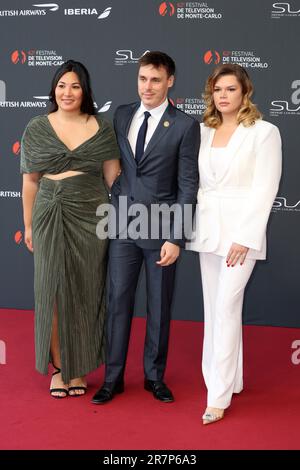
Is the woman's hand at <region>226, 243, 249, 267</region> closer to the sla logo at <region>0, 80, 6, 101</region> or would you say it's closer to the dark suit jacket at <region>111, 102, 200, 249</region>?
the dark suit jacket at <region>111, 102, 200, 249</region>

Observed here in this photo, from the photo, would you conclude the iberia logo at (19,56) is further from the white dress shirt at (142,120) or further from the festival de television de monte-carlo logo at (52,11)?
the white dress shirt at (142,120)

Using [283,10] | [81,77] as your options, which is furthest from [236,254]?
[283,10]

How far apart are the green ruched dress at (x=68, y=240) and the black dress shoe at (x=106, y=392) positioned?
125 millimetres

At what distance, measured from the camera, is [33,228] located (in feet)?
10.5

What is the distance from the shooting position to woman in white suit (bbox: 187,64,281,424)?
9.53 ft

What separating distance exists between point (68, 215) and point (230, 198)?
2.61 feet

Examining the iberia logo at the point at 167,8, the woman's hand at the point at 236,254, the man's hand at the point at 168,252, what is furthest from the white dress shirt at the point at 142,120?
the iberia logo at the point at 167,8

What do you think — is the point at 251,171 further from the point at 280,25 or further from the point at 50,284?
the point at 280,25

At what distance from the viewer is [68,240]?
3158 mm

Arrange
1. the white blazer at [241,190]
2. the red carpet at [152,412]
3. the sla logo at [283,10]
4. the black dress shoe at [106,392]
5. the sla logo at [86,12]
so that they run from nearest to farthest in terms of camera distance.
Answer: the red carpet at [152,412] < the white blazer at [241,190] < the black dress shoe at [106,392] < the sla logo at [283,10] < the sla logo at [86,12]

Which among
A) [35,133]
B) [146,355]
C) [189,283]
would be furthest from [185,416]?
[189,283]

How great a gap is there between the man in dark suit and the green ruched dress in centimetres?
9

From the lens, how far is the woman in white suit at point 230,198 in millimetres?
2904

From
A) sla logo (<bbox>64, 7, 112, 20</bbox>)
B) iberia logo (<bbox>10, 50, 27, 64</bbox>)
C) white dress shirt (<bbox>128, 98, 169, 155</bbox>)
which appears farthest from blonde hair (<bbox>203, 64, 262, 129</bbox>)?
iberia logo (<bbox>10, 50, 27, 64</bbox>)
